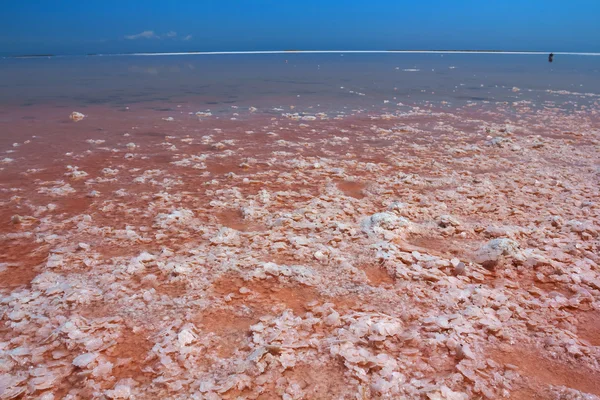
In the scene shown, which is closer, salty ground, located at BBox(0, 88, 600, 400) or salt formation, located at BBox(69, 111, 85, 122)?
salty ground, located at BBox(0, 88, 600, 400)

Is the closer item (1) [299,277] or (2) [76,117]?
(1) [299,277]

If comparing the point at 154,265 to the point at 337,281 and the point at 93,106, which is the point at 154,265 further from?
the point at 93,106

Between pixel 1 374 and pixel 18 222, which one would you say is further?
pixel 18 222

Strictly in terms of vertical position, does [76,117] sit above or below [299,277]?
above

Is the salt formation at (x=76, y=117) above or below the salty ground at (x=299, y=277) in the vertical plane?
above

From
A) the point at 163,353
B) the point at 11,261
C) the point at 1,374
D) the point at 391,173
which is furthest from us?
the point at 391,173

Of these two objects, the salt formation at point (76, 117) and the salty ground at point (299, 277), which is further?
the salt formation at point (76, 117)

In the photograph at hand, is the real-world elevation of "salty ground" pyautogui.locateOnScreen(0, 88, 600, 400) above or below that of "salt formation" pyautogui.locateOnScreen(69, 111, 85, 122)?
below

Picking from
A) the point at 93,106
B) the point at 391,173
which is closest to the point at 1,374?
the point at 391,173
